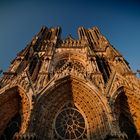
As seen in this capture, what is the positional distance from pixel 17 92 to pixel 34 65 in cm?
498

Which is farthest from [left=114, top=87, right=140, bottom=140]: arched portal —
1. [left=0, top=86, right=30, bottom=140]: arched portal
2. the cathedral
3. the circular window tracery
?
[left=0, top=86, right=30, bottom=140]: arched portal

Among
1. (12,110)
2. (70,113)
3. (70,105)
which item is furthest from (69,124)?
(12,110)

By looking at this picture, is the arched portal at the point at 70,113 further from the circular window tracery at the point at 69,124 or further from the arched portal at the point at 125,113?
the arched portal at the point at 125,113

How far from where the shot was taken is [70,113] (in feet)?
38.5

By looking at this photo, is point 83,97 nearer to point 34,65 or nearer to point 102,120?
point 102,120

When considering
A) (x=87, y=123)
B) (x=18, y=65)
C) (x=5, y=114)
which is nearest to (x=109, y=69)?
(x=87, y=123)

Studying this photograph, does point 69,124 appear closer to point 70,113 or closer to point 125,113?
point 70,113

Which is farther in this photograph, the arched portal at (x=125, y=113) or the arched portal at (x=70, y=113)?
the arched portal at (x=125, y=113)

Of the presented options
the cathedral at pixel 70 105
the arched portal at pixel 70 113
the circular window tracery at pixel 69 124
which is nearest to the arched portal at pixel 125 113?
the cathedral at pixel 70 105

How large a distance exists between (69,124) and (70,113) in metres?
0.86

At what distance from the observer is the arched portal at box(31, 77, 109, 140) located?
987 cm

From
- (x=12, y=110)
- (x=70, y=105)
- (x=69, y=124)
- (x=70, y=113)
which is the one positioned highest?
(x=70, y=105)

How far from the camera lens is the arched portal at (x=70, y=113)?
987 cm

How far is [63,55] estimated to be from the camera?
1745 centimetres
